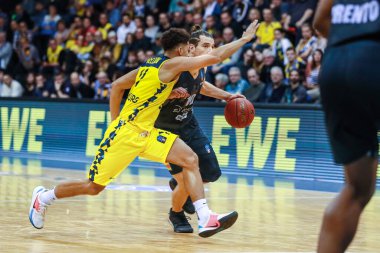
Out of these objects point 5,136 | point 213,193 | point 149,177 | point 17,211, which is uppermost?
point 17,211

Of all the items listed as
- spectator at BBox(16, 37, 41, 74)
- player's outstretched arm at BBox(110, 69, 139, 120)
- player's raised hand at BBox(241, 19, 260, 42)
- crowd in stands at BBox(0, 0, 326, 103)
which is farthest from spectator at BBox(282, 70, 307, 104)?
spectator at BBox(16, 37, 41, 74)

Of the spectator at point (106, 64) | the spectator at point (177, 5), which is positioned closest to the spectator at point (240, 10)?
the spectator at point (177, 5)

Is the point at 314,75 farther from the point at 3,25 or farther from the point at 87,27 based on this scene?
the point at 3,25

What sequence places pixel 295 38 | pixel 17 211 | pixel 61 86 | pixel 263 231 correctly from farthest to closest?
pixel 61 86, pixel 295 38, pixel 17 211, pixel 263 231

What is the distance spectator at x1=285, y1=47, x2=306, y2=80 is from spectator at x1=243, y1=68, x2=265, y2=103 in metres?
0.56

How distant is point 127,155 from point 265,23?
1005 cm

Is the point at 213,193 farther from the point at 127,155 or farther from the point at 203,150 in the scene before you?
the point at 127,155

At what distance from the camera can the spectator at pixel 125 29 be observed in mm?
19812

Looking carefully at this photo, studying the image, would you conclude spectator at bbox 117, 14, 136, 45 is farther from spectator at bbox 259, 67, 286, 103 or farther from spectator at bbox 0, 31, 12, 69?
spectator at bbox 259, 67, 286, 103

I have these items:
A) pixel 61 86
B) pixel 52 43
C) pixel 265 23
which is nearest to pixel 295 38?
pixel 265 23

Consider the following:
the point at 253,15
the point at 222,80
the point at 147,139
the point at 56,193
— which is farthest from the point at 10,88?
the point at 147,139

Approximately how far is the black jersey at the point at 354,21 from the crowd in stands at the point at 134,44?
Answer: 10489 mm

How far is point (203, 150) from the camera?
26.0ft

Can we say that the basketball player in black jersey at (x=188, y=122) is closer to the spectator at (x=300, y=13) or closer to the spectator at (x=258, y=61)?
the spectator at (x=258, y=61)
